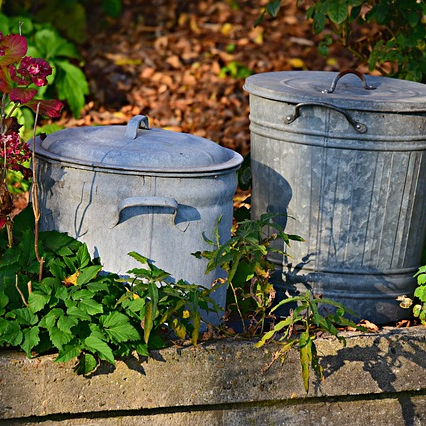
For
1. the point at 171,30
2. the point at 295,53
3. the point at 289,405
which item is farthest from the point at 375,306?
the point at 171,30

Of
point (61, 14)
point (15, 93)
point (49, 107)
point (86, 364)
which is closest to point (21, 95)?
point (15, 93)

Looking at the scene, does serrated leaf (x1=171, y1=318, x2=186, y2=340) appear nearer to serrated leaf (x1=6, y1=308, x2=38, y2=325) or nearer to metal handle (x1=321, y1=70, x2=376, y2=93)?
serrated leaf (x1=6, y1=308, x2=38, y2=325)

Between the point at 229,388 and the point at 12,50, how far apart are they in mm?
1419

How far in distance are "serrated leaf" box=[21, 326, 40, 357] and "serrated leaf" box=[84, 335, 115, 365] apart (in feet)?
0.54

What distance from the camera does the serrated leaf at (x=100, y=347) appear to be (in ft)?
8.92

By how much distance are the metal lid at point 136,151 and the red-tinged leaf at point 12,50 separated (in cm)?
37

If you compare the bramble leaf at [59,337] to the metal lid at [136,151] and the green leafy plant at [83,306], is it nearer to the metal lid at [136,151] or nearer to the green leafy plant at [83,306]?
the green leafy plant at [83,306]

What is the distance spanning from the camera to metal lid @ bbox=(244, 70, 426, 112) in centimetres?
Answer: 316

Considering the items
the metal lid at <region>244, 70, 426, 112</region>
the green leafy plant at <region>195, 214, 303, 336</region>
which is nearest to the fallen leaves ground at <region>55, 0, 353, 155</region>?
the metal lid at <region>244, 70, 426, 112</region>

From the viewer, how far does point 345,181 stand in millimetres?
3270

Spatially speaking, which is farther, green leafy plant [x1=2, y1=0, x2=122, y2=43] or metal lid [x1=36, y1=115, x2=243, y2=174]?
green leafy plant [x1=2, y1=0, x2=122, y2=43]

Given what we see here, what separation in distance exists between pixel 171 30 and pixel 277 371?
5649 mm

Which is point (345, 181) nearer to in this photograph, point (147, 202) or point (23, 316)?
point (147, 202)

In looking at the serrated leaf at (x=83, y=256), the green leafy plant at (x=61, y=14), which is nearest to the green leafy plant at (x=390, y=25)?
the serrated leaf at (x=83, y=256)
